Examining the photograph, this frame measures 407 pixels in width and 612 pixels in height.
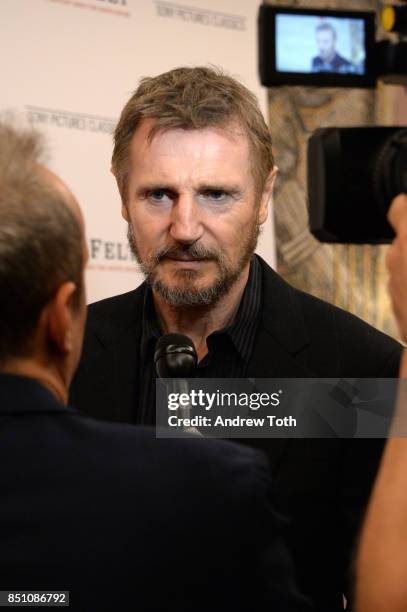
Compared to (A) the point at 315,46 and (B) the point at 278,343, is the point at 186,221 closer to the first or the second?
(B) the point at 278,343

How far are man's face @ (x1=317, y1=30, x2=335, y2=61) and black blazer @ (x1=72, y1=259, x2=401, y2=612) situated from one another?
1.83ft

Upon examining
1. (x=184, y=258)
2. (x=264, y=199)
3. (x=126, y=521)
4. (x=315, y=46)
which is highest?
(x=315, y=46)

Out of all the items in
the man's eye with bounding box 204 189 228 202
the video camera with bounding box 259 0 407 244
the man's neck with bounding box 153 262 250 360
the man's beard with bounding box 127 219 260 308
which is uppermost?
the video camera with bounding box 259 0 407 244

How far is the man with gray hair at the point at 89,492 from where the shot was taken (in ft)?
3.57

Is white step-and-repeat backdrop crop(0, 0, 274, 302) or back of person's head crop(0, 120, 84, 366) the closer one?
back of person's head crop(0, 120, 84, 366)

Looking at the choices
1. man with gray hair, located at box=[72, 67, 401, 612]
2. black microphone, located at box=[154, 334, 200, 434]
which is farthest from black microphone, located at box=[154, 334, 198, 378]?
man with gray hair, located at box=[72, 67, 401, 612]

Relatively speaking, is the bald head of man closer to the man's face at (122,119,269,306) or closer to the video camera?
the video camera

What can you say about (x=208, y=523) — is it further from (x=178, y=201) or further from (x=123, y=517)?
(x=178, y=201)

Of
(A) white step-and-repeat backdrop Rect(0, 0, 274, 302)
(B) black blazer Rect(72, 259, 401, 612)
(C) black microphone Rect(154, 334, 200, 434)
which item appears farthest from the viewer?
(A) white step-and-repeat backdrop Rect(0, 0, 274, 302)

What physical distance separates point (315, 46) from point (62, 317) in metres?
0.76

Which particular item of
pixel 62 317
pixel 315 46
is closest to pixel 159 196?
pixel 315 46

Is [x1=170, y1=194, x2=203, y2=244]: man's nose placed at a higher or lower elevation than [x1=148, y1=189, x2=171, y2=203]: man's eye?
lower

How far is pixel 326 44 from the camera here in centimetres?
198

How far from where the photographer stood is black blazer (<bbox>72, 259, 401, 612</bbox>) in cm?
196
